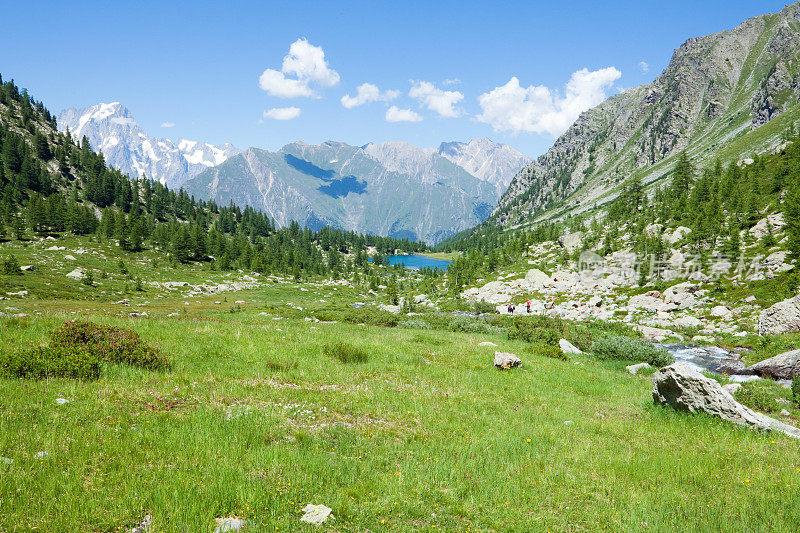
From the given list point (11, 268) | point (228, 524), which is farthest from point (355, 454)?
point (11, 268)

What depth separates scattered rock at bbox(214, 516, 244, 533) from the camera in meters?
4.95

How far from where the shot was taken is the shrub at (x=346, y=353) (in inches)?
593

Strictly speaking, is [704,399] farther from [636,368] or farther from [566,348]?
[566,348]

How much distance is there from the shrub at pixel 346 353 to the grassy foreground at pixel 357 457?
2.35 m

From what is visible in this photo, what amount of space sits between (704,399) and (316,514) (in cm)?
1236

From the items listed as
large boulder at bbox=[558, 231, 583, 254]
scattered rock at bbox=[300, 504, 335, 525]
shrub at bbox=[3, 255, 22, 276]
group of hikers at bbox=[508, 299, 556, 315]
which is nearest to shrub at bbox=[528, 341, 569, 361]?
scattered rock at bbox=[300, 504, 335, 525]

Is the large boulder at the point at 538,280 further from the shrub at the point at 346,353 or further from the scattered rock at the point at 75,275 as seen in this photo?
the scattered rock at the point at 75,275

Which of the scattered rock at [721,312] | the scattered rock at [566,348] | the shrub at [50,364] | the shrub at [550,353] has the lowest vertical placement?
the scattered rock at [566,348]

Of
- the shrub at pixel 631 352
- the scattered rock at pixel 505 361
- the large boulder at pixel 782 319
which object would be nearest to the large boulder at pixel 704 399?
the scattered rock at pixel 505 361

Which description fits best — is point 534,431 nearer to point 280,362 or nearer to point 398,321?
point 280,362

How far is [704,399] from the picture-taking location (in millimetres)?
11305

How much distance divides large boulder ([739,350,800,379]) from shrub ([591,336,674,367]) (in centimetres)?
421

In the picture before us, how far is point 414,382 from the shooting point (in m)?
13.0

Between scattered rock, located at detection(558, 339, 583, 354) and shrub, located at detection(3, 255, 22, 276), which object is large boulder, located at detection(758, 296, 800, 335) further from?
shrub, located at detection(3, 255, 22, 276)
